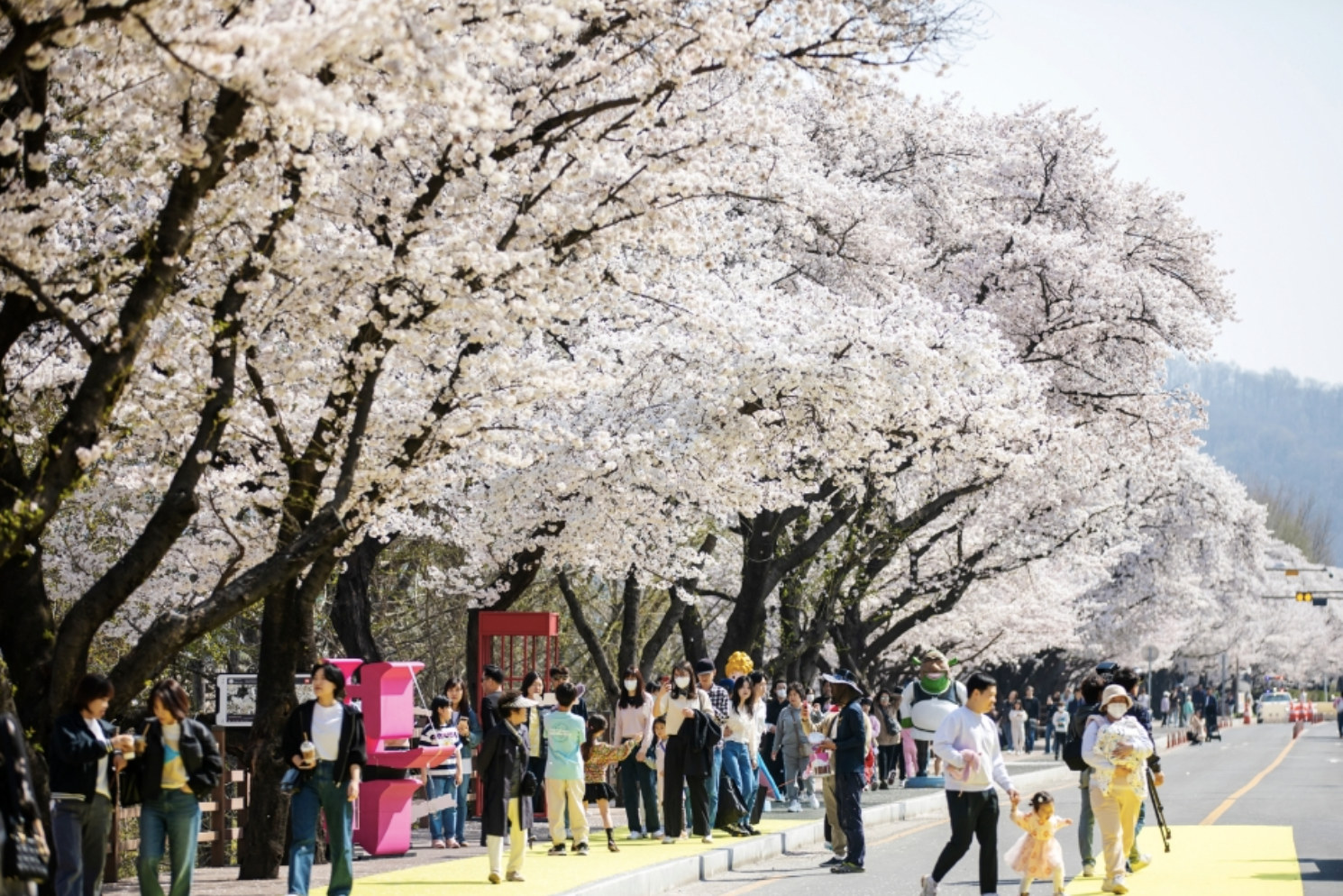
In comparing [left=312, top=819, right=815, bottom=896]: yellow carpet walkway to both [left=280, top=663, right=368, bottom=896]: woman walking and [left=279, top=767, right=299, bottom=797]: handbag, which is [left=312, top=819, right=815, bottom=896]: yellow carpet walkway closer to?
[left=280, top=663, right=368, bottom=896]: woman walking

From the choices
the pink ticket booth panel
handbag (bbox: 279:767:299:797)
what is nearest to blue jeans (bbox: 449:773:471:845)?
the pink ticket booth panel

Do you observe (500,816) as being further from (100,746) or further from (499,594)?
(499,594)

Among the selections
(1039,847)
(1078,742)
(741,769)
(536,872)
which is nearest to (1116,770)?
(1078,742)

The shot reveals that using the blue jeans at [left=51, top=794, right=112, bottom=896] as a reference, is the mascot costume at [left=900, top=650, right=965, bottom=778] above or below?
above

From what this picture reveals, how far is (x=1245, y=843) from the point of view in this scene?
17516 mm

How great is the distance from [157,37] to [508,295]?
19.0 ft

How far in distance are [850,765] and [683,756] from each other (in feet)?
8.02

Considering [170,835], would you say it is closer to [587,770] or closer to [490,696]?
[490,696]

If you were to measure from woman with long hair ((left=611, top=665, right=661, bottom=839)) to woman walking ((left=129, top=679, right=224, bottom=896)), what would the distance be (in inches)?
303

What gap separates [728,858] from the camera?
1630 centimetres

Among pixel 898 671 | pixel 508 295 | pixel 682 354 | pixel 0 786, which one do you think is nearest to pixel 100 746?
pixel 0 786

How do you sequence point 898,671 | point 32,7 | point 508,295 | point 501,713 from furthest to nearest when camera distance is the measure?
point 898,671 → point 501,713 → point 508,295 → point 32,7

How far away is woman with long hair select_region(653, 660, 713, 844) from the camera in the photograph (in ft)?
57.6

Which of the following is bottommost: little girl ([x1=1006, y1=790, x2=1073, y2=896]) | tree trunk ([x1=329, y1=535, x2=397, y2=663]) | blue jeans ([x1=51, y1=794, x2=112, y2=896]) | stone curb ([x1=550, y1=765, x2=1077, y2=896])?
stone curb ([x1=550, y1=765, x2=1077, y2=896])
